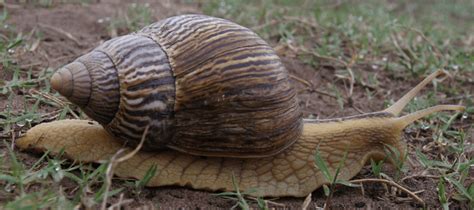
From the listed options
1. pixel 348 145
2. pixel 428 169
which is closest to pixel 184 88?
pixel 348 145

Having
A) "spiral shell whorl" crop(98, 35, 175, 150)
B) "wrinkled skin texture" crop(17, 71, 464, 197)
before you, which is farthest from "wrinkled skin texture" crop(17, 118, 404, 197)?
"spiral shell whorl" crop(98, 35, 175, 150)

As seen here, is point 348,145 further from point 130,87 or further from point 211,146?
point 130,87

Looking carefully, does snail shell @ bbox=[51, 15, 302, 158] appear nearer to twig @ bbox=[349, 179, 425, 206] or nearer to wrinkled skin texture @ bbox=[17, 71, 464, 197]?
wrinkled skin texture @ bbox=[17, 71, 464, 197]

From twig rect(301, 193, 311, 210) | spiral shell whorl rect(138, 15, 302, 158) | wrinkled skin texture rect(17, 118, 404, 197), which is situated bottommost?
twig rect(301, 193, 311, 210)

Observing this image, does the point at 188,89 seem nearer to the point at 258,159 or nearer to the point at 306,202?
the point at 258,159

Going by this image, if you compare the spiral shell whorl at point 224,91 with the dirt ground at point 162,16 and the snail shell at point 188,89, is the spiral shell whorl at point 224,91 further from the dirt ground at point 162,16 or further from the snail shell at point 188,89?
the dirt ground at point 162,16

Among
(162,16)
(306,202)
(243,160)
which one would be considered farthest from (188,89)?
(162,16)

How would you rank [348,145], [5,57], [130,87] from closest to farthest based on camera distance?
[130,87] → [348,145] → [5,57]
